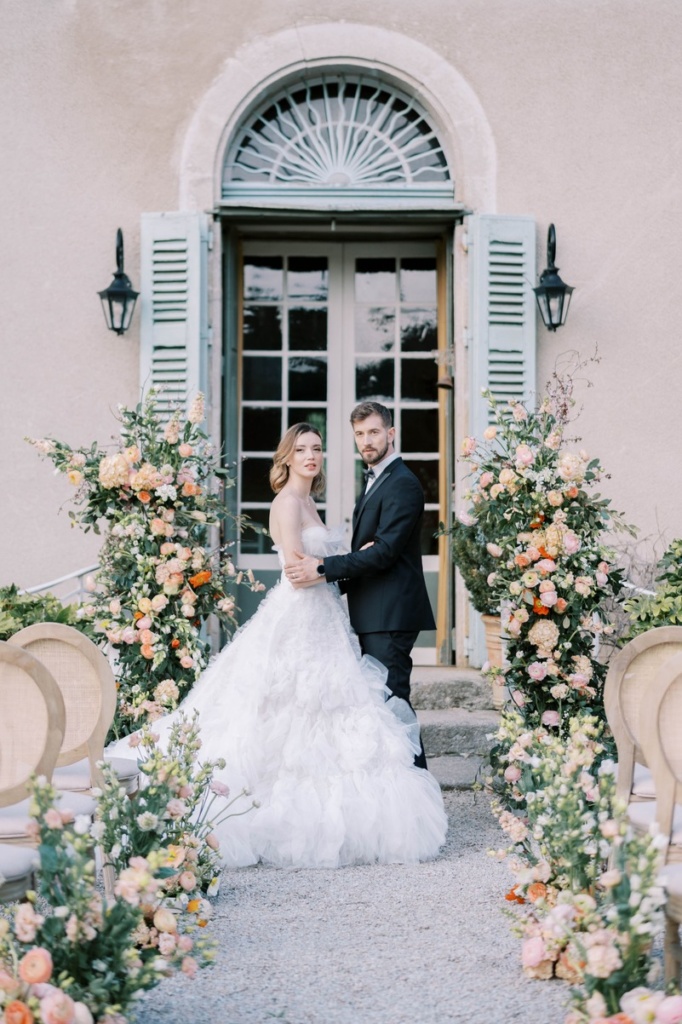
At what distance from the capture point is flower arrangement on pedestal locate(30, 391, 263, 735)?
15.9 feet

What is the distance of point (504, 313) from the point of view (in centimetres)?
Answer: 663

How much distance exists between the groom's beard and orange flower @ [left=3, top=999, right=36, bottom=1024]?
9.58 ft

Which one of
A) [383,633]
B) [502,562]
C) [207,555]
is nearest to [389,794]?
[383,633]

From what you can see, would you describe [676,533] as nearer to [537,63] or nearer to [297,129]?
[537,63]

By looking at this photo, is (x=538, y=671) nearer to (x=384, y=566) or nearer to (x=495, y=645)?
(x=384, y=566)

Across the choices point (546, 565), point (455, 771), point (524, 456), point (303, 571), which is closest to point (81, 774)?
point (303, 571)

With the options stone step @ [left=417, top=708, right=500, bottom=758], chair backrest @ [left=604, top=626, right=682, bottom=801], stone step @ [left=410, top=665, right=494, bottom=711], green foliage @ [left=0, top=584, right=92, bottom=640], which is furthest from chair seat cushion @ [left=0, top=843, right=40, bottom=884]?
stone step @ [left=410, top=665, right=494, bottom=711]

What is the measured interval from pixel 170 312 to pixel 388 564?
8.95ft

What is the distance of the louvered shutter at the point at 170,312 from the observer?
6555mm

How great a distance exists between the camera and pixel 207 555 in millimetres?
5051

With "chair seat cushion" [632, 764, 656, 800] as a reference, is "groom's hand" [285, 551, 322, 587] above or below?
above

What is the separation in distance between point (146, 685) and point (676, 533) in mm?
3412

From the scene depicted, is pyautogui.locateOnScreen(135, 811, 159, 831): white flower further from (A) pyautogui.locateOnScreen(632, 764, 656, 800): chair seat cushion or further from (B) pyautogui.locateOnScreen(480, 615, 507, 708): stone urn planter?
(B) pyautogui.locateOnScreen(480, 615, 507, 708): stone urn planter

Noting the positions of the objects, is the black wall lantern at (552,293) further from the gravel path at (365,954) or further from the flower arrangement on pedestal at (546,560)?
the gravel path at (365,954)
